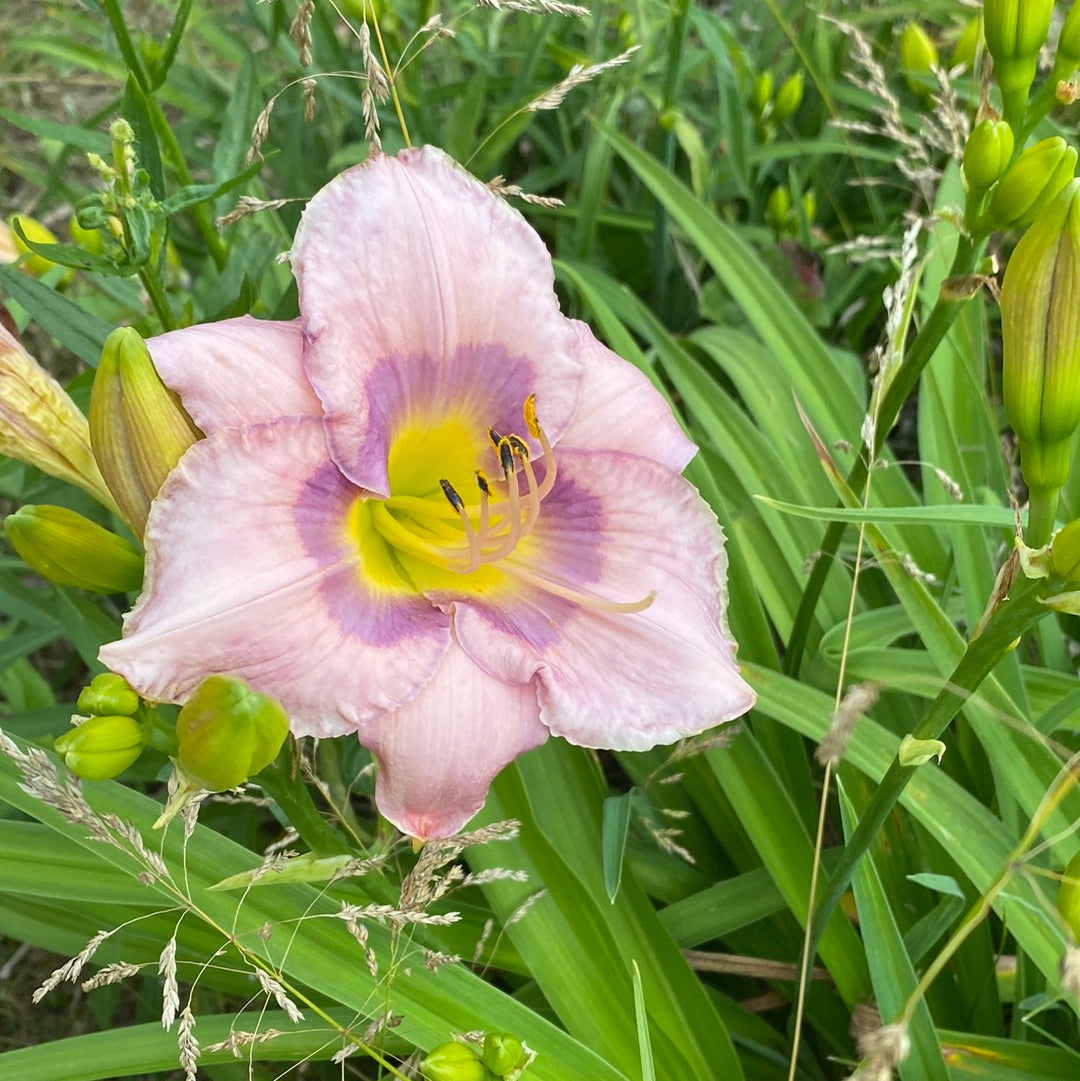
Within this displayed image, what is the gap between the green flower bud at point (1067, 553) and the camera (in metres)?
0.49

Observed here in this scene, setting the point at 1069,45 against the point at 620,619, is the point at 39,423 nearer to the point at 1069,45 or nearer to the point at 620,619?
the point at 620,619

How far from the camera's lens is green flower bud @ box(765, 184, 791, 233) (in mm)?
1512

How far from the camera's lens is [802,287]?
1534 mm

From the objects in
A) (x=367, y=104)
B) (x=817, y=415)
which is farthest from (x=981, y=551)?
(x=367, y=104)

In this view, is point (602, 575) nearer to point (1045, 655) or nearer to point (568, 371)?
point (568, 371)

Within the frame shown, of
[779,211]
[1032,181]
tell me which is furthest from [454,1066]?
[779,211]

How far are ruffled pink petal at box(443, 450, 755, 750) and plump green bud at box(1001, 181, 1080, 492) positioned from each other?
0.24 meters

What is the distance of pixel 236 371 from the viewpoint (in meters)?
0.63

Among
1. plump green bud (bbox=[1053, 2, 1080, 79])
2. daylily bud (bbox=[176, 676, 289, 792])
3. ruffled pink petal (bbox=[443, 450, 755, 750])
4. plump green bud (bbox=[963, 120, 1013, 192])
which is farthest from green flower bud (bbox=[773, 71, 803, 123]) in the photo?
daylily bud (bbox=[176, 676, 289, 792])

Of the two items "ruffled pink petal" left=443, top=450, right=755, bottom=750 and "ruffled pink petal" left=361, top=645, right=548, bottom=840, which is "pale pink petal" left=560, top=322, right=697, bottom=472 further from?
"ruffled pink petal" left=361, top=645, right=548, bottom=840

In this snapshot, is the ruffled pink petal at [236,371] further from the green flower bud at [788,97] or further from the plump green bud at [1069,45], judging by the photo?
the green flower bud at [788,97]

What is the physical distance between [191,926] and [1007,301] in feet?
2.48

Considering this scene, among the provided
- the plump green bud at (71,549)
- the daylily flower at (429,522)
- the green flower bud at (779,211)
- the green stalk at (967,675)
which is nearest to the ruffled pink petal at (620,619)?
the daylily flower at (429,522)

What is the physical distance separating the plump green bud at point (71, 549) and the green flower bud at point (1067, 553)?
53 cm
